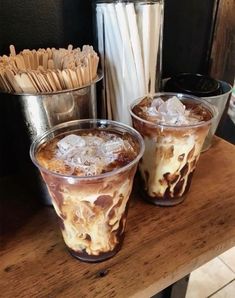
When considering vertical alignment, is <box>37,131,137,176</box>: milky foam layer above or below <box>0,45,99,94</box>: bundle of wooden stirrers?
below

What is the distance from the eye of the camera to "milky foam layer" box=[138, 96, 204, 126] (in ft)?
1.98

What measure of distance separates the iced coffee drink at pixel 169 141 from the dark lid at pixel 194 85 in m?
0.08

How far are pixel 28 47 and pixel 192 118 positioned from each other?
389 mm

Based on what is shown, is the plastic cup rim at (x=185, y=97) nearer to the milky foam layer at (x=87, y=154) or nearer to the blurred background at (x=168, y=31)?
the milky foam layer at (x=87, y=154)

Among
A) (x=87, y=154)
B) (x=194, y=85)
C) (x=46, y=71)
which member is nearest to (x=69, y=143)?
(x=87, y=154)

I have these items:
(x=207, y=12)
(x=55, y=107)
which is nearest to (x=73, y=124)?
(x=55, y=107)

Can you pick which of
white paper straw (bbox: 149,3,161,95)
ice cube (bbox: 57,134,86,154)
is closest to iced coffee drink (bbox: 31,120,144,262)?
ice cube (bbox: 57,134,86,154)

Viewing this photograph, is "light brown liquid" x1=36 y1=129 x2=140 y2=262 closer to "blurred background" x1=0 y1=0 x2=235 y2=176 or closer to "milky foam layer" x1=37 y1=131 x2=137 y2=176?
"milky foam layer" x1=37 y1=131 x2=137 y2=176

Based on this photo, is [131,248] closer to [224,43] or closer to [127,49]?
[127,49]

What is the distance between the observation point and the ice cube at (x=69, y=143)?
1.73 feet

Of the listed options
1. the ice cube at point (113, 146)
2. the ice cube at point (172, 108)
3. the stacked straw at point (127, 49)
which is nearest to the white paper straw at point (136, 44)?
the stacked straw at point (127, 49)

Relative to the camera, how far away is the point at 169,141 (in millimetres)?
598

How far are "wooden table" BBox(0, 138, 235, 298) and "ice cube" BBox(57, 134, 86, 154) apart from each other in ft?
0.60

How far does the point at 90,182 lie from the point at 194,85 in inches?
18.4
